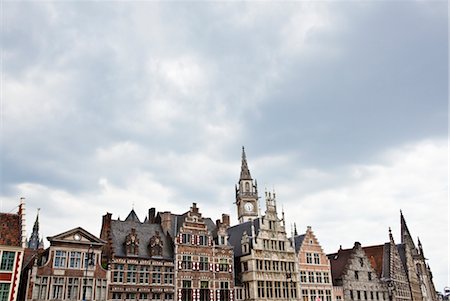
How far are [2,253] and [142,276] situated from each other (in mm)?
12555

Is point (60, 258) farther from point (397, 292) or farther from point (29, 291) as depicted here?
point (397, 292)

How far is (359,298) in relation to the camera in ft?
191

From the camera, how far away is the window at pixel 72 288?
39312 millimetres

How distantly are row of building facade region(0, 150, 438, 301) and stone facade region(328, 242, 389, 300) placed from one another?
130mm

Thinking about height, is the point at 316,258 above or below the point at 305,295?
above

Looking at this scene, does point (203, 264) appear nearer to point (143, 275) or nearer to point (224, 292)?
point (224, 292)

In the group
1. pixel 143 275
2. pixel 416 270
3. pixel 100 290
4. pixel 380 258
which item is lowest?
pixel 100 290

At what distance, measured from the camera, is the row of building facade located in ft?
127

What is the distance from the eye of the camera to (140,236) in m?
46.1

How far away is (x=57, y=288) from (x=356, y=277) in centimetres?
3766

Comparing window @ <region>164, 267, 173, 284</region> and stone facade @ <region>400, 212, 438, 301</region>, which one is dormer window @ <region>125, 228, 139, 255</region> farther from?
stone facade @ <region>400, 212, 438, 301</region>

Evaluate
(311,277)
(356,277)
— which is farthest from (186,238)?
(356,277)

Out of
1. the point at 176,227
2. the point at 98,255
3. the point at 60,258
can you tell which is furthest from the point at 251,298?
the point at 60,258

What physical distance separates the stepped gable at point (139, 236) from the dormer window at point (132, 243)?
1.55ft
